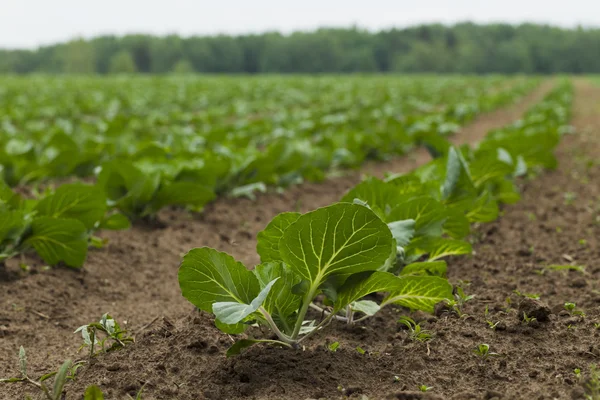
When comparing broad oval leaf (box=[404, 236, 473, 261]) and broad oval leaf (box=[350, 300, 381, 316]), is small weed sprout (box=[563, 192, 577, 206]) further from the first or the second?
broad oval leaf (box=[350, 300, 381, 316])

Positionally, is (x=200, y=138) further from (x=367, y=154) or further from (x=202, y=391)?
(x=202, y=391)

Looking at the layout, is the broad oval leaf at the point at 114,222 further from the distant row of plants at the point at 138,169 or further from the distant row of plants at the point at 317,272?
the distant row of plants at the point at 317,272

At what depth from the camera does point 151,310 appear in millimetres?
2723

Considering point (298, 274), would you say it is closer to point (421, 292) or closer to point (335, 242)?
point (335, 242)

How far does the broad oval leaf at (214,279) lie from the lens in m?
1.68

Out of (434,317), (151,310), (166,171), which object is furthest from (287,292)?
(166,171)

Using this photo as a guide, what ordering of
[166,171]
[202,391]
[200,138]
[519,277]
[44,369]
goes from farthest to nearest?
[200,138], [166,171], [519,277], [44,369], [202,391]

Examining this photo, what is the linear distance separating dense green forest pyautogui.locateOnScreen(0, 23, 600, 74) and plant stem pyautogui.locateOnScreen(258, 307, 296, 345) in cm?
6239

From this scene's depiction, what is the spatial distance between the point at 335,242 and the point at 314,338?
20.8 inches

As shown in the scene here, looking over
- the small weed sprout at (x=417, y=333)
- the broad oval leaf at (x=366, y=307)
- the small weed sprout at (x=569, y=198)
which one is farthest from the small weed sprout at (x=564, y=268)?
the small weed sprout at (x=569, y=198)

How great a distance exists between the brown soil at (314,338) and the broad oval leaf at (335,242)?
31 cm

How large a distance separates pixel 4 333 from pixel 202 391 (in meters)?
1.11

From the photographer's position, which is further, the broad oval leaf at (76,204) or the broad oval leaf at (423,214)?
the broad oval leaf at (76,204)

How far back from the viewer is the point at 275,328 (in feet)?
5.94
